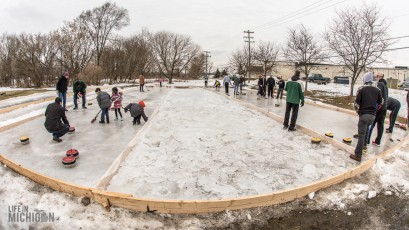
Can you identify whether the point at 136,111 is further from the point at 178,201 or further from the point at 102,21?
the point at 102,21

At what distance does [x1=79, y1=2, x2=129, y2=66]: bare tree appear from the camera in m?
34.2

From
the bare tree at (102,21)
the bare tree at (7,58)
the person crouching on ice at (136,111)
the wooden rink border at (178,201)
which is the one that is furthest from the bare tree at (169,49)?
the wooden rink border at (178,201)

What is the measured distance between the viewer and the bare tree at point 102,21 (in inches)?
1345

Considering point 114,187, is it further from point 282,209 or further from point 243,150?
point 243,150

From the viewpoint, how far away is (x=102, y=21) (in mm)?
34812

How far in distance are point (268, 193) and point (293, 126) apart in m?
4.29

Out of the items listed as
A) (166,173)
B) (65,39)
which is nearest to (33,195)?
(166,173)

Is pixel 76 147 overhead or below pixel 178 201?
overhead

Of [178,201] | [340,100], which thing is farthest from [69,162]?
[340,100]

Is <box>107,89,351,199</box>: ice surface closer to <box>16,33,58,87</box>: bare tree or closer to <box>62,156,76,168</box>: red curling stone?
<box>62,156,76,168</box>: red curling stone

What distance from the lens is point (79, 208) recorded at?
378cm

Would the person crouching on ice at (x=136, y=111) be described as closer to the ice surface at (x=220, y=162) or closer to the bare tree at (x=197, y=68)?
the ice surface at (x=220, y=162)

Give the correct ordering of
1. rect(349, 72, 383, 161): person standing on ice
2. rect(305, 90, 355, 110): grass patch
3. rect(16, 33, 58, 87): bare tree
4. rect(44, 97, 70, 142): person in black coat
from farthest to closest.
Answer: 1. rect(16, 33, 58, 87): bare tree
2. rect(305, 90, 355, 110): grass patch
3. rect(44, 97, 70, 142): person in black coat
4. rect(349, 72, 383, 161): person standing on ice

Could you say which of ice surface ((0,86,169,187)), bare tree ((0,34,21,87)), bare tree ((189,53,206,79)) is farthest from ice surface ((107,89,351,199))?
bare tree ((189,53,206,79))
